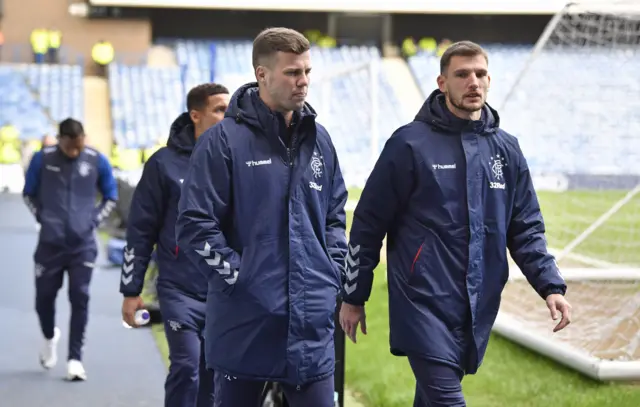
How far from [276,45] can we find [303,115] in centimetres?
29

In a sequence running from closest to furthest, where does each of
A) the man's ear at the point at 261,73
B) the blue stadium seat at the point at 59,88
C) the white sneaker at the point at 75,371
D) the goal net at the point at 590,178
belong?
1. the man's ear at the point at 261,73
2. the white sneaker at the point at 75,371
3. the goal net at the point at 590,178
4. the blue stadium seat at the point at 59,88

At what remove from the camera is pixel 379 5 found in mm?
38125

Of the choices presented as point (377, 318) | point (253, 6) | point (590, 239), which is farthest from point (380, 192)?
point (253, 6)

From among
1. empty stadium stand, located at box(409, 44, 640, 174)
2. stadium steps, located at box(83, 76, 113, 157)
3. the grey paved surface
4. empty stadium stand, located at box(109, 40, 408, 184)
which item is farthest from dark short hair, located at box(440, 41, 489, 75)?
stadium steps, located at box(83, 76, 113, 157)

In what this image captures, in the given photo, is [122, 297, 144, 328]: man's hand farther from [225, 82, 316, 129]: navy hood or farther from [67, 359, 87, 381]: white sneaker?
[67, 359, 87, 381]: white sneaker

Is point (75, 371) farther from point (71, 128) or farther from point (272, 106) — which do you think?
point (272, 106)

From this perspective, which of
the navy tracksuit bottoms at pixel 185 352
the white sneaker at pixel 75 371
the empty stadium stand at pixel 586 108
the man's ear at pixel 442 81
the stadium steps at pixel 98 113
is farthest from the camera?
the stadium steps at pixel 98 113

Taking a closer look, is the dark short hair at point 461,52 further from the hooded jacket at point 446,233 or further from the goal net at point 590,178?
the goal net at point 590,178

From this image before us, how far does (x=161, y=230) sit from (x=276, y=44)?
1.93 metres

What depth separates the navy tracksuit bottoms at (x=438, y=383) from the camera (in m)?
4.24

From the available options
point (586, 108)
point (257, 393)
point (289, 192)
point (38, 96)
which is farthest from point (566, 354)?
point (38, 96)

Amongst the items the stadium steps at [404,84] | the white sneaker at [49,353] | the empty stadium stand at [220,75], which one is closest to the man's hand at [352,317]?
the white sneaker at [49,353]

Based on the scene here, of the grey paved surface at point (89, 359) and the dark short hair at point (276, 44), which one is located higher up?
the dark short hair at point (276, 44)

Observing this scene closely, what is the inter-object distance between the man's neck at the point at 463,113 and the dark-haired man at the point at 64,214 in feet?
14.6
